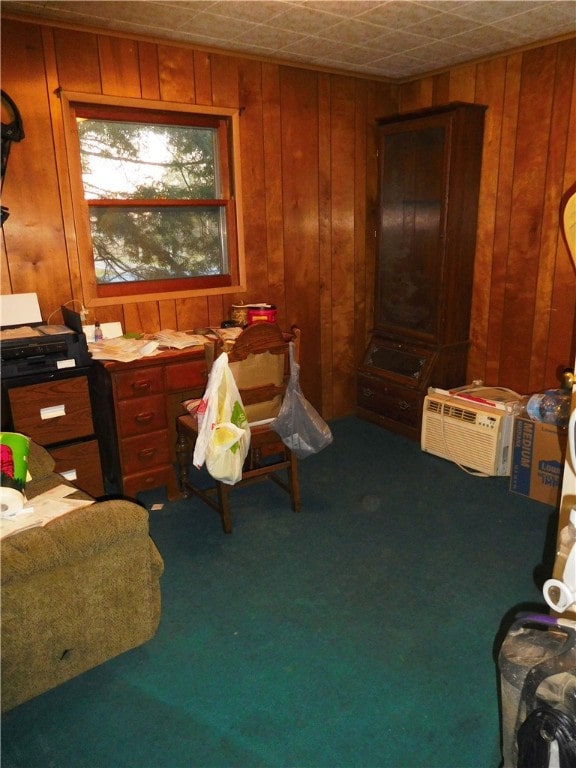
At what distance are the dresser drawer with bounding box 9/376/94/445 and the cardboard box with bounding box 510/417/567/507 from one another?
2239 millimetres

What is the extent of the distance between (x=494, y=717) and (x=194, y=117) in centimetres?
321

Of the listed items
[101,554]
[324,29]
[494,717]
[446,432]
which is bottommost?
[494,717]

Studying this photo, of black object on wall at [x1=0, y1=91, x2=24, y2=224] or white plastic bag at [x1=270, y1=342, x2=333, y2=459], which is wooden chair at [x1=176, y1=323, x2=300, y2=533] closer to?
white plastic bag at [x1=270, y1=342, x2=333, y2=459]

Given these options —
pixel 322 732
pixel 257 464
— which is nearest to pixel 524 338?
pixel 257 464

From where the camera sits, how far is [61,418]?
2.72 metres

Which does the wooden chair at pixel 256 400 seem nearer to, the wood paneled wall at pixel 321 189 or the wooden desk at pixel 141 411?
the wooden desk at pixel 141 411

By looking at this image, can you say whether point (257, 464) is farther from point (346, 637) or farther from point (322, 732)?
point (322, 732)

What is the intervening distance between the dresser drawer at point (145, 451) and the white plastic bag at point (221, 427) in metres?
0.53

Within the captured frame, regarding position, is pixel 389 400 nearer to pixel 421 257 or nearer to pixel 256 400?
pixel 421 257

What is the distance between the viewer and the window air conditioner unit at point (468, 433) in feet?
10.4

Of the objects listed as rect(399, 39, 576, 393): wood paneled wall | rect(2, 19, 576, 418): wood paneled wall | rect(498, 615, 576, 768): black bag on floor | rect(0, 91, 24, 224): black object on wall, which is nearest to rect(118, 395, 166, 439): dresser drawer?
rect(2, 19, 576, 418): wood paneled wall

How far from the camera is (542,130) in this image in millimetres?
3191

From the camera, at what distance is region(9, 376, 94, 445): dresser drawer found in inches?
102

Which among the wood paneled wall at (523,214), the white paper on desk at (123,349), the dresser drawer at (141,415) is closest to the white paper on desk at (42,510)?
the dresser drawer at (141,415)
